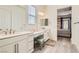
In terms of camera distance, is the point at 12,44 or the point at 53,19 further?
the point at 53,19

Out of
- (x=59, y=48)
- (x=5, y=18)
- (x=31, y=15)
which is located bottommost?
(x=59, y=48)

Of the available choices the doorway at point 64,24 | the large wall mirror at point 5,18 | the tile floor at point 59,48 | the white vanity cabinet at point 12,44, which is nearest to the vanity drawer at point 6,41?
the white vanity cabinet at point 12,44

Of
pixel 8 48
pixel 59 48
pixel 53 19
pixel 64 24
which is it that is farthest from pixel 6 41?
pixel 64 24

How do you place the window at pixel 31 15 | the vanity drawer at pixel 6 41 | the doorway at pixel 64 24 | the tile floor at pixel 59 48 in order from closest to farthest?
the vanity drawer at pixel 6 41 < the tile floor at pixel 59 48 < the window at pixel 31 15 < the doorway at pixel 64 24

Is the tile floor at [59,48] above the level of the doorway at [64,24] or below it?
below

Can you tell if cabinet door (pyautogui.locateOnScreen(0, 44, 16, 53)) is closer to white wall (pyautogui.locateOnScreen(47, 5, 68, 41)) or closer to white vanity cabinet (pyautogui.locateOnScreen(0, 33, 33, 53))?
white vanity cabinet (pyautogui.locateOnScreen(0, 33, 33, 53))

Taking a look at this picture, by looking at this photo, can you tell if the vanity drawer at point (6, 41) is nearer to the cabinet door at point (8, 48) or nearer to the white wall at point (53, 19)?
the cabinet door at point (8, 48)

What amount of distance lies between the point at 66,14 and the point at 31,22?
5.99 feet

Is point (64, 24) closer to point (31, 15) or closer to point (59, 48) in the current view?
point (59, 48)

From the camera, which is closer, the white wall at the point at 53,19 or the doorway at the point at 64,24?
the white wall at the point at 53,19

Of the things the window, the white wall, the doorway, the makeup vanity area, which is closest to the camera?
the makeup vanity area

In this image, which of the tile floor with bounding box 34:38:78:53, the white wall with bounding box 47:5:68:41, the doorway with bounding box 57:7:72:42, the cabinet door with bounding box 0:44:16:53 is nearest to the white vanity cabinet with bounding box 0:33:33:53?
the cabinet door with bounding box 0:44:16:53
